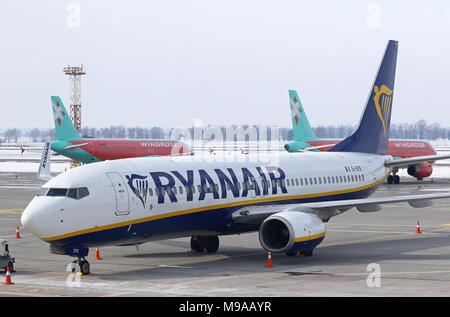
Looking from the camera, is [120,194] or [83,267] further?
[120,194]

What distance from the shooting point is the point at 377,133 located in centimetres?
4009

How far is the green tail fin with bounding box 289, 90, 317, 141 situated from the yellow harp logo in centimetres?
4444

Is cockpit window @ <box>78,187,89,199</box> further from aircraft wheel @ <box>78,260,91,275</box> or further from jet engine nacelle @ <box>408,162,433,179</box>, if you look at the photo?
jet engine nacelle @ <box>408,162,433,179</box>

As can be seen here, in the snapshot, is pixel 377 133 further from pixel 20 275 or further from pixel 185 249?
pixel 20 275

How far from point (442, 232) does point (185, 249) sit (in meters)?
14.2

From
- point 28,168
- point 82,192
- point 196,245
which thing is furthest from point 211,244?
point 28,168

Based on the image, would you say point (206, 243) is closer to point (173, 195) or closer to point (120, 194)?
point (173, 195)

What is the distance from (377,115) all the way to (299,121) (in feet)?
151

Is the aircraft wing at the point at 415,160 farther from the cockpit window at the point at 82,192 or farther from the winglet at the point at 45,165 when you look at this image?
the winglet at the point at 45,165

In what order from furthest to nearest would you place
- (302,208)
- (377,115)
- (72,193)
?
(377,115)
(302,208)
(72,193)

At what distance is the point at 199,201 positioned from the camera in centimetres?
2905

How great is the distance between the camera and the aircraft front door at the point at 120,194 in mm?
26219

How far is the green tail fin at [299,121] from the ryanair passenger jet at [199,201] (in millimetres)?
47708

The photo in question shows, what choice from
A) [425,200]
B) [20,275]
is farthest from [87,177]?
[425,200]
